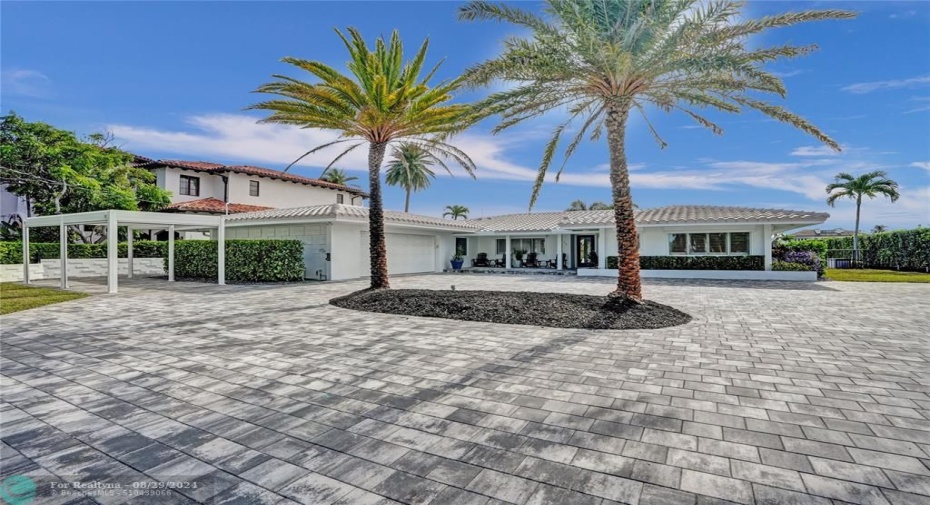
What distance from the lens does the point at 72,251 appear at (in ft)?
68.5

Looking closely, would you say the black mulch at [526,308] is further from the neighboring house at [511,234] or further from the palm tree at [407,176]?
the palm tree at [407,176]

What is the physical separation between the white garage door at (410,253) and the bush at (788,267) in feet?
58.2

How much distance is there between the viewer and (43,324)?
8.33 m

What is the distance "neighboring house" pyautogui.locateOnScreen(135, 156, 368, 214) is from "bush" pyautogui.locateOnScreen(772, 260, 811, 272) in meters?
29.3

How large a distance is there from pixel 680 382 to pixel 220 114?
57.7 ft

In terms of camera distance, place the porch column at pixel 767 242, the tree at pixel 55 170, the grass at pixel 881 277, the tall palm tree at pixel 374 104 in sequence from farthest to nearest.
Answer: the tree at pixel 55 170 < the porch column at pixel 767 242 < the grass at pixel 881 277 < the tall palm tree at pixel 374 104

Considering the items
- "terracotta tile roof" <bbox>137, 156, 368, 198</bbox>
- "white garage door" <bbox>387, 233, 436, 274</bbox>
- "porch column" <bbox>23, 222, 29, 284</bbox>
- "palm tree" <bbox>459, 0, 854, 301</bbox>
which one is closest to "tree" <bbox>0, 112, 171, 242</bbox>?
"porch column" <bbox>23, 222, 29, 284</bbox>

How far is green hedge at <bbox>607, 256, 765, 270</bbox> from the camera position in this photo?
19.6 metres

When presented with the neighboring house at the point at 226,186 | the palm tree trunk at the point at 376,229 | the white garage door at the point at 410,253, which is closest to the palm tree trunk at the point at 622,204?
the palm tree trunk at the point at 376,229

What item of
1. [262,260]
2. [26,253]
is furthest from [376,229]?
[26,253]

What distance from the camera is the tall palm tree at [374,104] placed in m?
11.3

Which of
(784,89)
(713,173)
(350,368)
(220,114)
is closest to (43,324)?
(350,368)

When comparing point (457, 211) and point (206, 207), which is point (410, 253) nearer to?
point (206, 207)

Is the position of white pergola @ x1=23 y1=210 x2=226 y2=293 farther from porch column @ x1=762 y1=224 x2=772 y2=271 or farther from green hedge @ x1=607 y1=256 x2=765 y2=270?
porch column @ x1=762 y1=224 x2=772 y2=271
